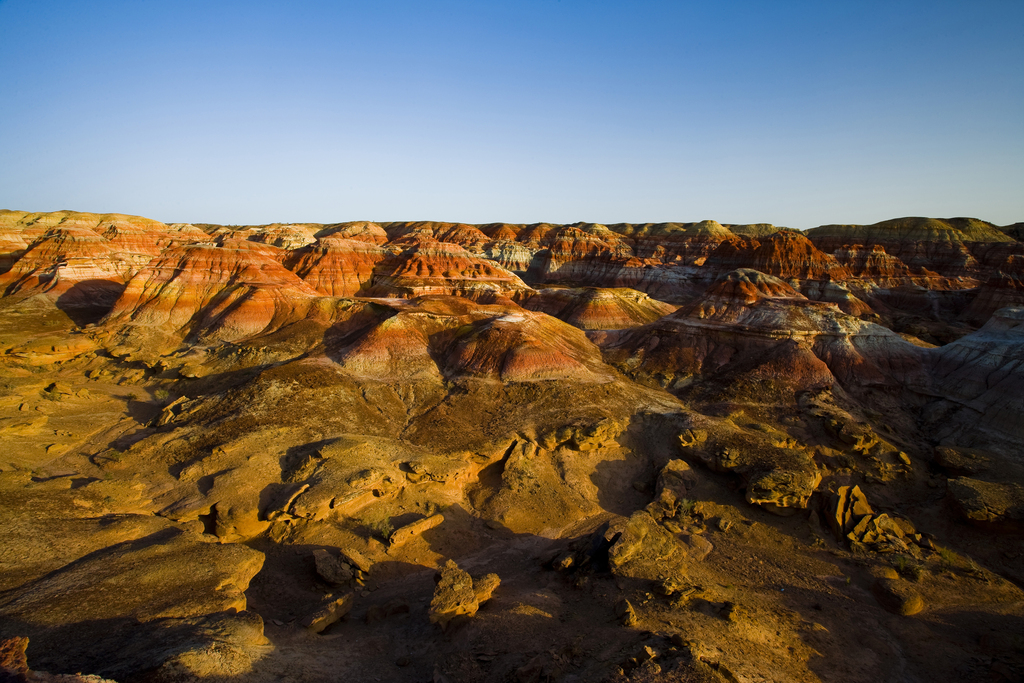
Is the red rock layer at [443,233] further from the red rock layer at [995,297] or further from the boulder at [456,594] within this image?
the boulder at [456,594]

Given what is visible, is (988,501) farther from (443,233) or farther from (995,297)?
(443,233)

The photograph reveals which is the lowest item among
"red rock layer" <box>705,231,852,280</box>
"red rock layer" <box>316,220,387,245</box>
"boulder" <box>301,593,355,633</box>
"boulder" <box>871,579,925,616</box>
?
"boulder" <box>871,579,925,616</box>

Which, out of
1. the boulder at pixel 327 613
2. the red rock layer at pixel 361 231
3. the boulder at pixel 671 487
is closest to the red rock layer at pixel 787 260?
the boulder at pixel 671 487

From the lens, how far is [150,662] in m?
10.1

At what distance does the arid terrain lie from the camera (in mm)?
12906

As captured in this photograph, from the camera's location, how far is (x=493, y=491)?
74.7 ft

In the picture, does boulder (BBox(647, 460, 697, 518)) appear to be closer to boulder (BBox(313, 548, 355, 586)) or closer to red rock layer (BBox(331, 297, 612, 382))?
red rock layer (BBox(331, 297, 612, 382))

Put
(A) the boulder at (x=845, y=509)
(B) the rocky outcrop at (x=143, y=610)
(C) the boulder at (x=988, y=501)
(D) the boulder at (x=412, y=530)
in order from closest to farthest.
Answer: (B) the rocky outcrop at (x=143, y=610) < (D) the boulder at (x=412, y=530) < (C) the boulder at (x=988, y=501) < (A) the boulder at (x=845, y=509)

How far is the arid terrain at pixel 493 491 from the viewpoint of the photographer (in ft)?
42.3

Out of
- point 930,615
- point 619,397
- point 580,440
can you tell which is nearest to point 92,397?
point 580,440

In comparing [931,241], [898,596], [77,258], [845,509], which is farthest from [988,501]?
[931,241]

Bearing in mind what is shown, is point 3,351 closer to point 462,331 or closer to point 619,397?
point 462,331

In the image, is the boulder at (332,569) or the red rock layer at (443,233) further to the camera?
the red rock layer at (443,233)

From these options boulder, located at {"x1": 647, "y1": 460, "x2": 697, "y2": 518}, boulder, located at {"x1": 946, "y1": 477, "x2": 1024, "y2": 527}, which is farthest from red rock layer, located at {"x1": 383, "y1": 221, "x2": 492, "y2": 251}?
boulder, located at {"x1": 946, "y1": 477, "x2": 1024, "y2": 527}
